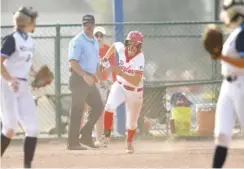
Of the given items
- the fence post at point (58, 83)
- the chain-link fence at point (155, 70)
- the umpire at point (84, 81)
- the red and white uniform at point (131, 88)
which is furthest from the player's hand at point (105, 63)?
the fence post at point (58, 83)

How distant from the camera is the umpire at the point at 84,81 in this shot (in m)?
13.3

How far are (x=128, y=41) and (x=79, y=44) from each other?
31.4 inches

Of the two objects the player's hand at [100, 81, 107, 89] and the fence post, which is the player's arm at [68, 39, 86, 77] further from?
the fence post

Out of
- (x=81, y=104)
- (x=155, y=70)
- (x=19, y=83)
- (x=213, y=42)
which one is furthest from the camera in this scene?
(x=155, y=70)

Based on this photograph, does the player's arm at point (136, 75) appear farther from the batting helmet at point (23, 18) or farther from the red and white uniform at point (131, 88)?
the batting helmet at point (23, 18)

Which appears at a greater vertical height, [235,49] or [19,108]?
[235,49]

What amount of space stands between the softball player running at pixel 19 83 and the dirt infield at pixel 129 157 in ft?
4.67

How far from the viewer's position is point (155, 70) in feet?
55.6

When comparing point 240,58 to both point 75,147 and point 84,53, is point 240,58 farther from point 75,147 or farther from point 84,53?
point 75,147

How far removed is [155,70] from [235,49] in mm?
8200

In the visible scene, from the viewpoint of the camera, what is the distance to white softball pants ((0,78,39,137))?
9.59 meters

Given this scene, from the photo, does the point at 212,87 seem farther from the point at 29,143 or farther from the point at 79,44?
the point at 29,143

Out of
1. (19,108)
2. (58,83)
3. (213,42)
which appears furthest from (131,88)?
(213,42)

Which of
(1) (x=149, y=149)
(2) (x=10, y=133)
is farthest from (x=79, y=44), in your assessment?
(2) (x=10, y=133)
